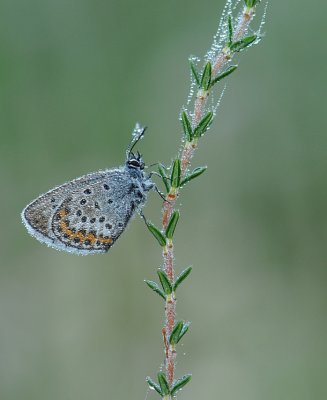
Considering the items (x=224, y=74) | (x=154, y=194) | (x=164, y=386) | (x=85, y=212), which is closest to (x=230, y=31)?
(x=224, y=74)

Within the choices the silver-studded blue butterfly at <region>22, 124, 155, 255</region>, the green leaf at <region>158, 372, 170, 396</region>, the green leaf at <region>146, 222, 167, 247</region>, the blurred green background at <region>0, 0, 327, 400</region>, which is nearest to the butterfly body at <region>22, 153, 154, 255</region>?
the silver-studded blue butterfly at <region>22, 124, 155, 255</region>

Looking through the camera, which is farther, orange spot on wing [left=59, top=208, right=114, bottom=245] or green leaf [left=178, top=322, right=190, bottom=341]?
orange spot on wing [left=59, top=208, right=114, bottom=245]

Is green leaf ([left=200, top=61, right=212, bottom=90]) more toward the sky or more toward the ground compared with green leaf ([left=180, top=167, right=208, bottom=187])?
more toward the sky

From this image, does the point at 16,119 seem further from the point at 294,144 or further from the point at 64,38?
the point at 294,144

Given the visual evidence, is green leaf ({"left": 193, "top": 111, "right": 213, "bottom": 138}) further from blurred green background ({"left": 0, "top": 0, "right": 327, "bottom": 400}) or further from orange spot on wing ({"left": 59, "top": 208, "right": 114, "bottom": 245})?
blurred green background ({"left": 0, "top": 0, "right": 327, "bottom": 400})

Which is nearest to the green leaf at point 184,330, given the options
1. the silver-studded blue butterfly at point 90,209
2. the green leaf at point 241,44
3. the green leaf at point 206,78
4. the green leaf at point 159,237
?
the green leaf at point 159,237

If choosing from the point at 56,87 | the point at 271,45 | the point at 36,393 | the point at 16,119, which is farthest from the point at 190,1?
the point at 36,393

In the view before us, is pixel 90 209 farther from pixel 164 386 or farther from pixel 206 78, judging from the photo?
pixel 164 386
